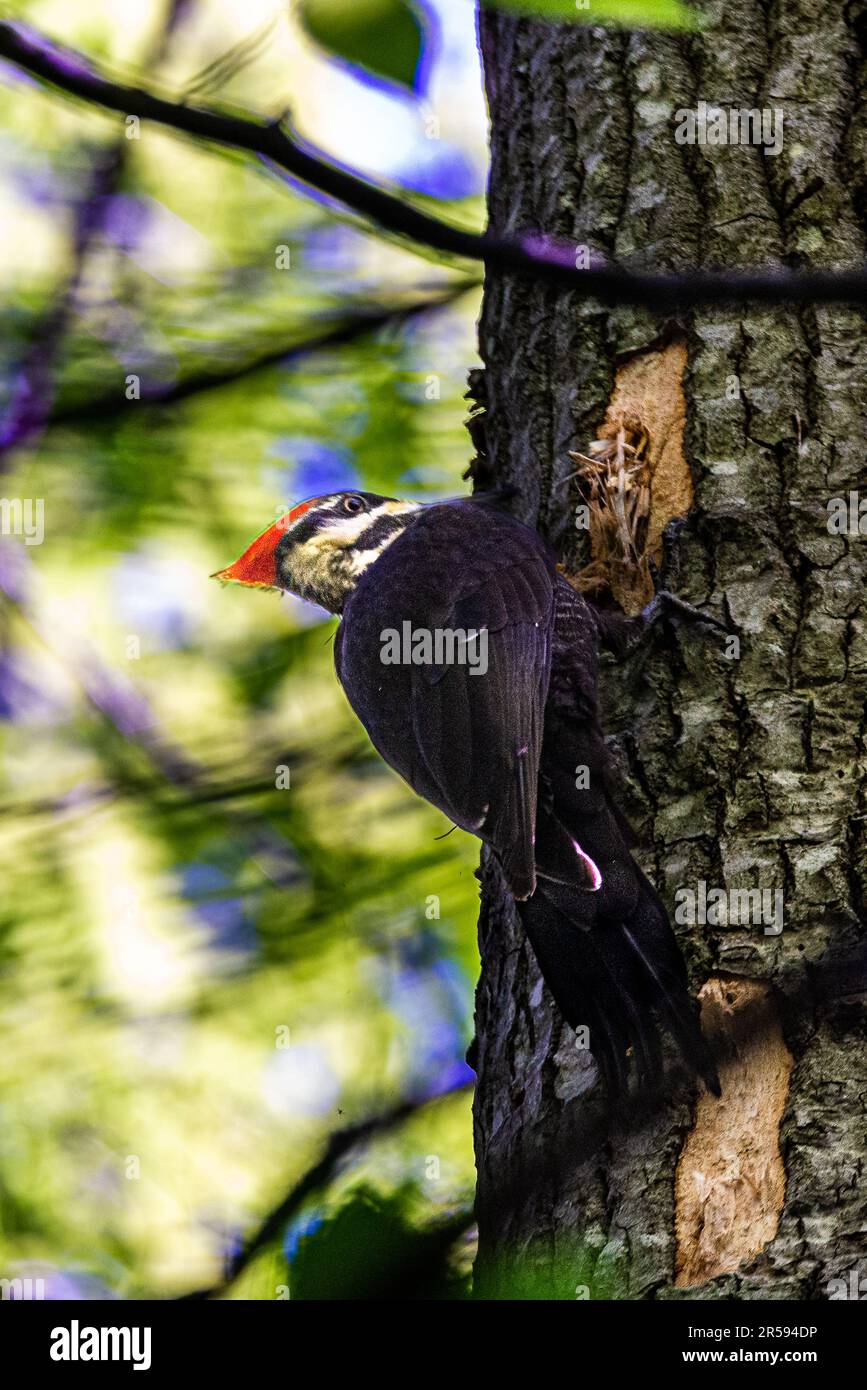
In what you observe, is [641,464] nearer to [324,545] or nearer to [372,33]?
[324,545]

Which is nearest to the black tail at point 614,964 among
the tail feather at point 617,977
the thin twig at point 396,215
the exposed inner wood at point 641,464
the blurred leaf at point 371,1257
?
the tail feather at point 617,977

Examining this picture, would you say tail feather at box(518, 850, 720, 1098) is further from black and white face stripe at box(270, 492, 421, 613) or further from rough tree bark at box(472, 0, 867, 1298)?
black and white face stripe at box(270, 492, 421, 613)

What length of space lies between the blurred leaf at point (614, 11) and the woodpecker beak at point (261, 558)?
7.29 ft

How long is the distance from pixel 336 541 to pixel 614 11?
2.28 m

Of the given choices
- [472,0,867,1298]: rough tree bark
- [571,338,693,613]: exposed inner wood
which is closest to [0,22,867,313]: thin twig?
[472,0,867,1298]: rough tree bark

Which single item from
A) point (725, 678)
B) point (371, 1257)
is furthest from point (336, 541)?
point (371, 1257)

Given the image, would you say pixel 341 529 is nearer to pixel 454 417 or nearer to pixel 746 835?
pixel 454 417

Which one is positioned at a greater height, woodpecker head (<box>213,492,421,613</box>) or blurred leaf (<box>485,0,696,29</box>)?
woodpecker head (<box>213,492,421,613</box>)

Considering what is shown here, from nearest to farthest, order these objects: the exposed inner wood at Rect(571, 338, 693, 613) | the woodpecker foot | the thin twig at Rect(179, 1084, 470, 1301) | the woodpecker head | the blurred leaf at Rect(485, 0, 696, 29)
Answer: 1. the blurred leaf at Rect(485, 0, 696, 29)
2. the woodpecker foot
3. the exposed inner wood at Rect(571, 338, 693, 613)
4. the thin twig at Rect(179, 1084, 470, 1301)
5. the woodpecker head

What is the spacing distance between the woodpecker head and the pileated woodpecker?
0.26 metres

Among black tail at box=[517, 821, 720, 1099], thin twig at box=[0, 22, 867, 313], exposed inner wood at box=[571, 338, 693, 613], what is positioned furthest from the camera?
exposed inner wood at box=[571, 338, 693, 613]

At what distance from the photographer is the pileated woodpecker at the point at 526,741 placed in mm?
1835

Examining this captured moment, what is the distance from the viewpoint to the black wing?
79.0 inches

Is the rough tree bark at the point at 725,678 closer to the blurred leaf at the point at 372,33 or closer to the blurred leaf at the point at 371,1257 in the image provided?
the blurred leaf at the point at 371,1257
